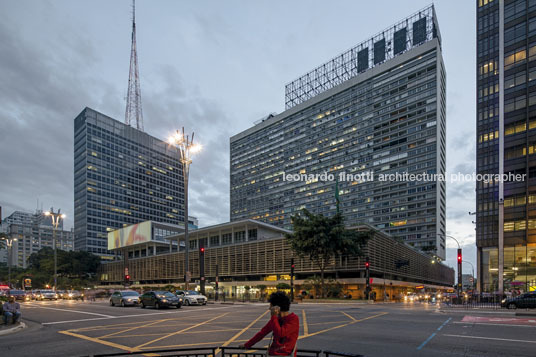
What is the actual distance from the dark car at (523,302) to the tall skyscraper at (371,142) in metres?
66.0

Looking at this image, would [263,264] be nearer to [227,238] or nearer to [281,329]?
[227,238]

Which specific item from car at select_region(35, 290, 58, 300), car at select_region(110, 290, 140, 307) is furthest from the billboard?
car at select_region(110, 290, 140, 307)

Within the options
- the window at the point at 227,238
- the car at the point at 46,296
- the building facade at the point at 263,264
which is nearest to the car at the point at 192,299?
the building facade at the point at 263,264

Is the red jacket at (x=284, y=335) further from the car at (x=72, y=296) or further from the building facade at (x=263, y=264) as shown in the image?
the car at (x=72, y=296)

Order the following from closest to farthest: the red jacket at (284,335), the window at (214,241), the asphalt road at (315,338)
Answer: the red jacket at (284,335) → the asphalt road at (315,338) → the window at (214,241)

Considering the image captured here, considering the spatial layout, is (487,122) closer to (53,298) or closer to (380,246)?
(380,246)

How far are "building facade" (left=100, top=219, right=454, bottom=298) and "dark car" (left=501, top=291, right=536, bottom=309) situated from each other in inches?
866

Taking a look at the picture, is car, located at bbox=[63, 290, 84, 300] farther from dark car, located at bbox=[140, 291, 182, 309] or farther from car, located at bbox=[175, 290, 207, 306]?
dark car, located at bbox=[140, 291, 182, 309]

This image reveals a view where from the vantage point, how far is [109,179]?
160875 mm

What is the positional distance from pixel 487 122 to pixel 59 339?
74.4 meters

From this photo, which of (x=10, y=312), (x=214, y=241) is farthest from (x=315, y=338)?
(x=214, y=241)

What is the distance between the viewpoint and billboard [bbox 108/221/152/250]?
310 feet

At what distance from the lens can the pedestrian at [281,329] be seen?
495cm

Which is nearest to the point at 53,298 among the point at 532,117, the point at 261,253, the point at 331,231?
the point at 261,253
